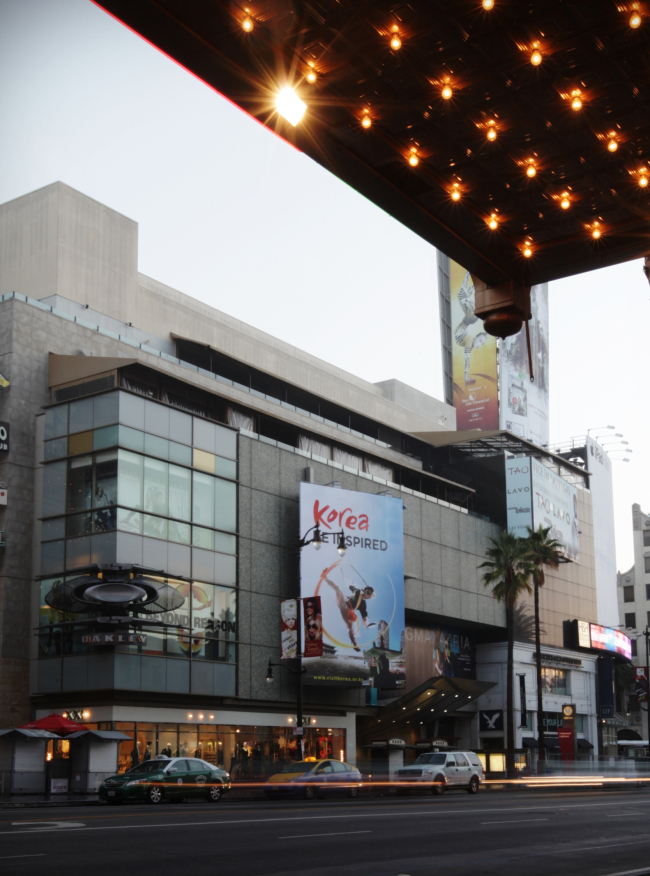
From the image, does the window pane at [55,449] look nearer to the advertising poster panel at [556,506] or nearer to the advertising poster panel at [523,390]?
the advertising poster panel at [556,506]

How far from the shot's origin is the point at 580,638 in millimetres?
79438

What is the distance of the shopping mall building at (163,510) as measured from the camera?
A: 42.8 metres

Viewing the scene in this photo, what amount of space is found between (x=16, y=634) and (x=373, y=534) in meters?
21.6

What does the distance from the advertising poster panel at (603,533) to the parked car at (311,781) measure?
58.5 meters

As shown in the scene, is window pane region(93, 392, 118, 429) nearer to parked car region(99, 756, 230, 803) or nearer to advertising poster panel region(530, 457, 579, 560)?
parked car region(99, 756, 230, 803)

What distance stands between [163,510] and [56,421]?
670cm

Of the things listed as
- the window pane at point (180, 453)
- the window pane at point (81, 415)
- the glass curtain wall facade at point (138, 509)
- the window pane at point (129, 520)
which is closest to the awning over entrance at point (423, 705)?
the glass curtain wall facade at point (138, 509)

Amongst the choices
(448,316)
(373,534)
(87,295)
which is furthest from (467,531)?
(448,316)

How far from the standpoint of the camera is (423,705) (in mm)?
60844

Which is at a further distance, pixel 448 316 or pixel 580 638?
pixel 448 316

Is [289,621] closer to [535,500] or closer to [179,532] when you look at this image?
[179,532]

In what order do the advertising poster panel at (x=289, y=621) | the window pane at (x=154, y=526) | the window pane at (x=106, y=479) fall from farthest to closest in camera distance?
the advertising poster panel at (x=289, y=621)
the window pane at (x=154, y=526)
the window pane at (x=106, y=479)

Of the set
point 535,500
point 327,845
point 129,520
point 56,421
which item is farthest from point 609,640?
point 327,845

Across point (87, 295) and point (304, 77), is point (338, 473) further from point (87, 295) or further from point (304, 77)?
point (304, 77)
